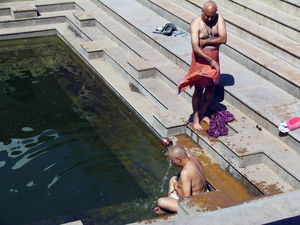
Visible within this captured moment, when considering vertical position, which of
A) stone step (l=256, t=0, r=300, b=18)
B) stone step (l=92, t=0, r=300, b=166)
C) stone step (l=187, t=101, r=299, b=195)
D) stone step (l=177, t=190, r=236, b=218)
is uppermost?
stone step (l=256, t=0, r=300, b=18)

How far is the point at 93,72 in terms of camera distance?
32.7ft

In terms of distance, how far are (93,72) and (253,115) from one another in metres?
4.76

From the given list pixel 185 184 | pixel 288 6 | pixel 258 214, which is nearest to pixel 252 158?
pixel 185 184

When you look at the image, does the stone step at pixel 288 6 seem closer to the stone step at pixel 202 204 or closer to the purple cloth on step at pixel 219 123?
the purple cloth on step at pixel 219 123

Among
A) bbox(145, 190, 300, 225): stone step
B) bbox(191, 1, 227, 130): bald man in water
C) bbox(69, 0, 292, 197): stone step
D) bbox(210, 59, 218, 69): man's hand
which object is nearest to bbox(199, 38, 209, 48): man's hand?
bbox(191, 1, 227, 130): bald man in water

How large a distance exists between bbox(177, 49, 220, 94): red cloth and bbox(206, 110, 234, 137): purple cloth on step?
2.39 feet

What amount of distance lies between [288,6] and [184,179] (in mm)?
5888

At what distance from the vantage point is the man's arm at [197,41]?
5992 millimetres

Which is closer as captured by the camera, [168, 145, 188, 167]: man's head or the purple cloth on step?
[168, 145, 188, 167]: man's head

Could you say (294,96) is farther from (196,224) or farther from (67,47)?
(67,47)

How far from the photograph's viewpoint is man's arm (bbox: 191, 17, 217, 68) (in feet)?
19.7

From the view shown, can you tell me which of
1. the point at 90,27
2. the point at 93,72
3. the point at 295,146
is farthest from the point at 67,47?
Answer: the point at 295,146

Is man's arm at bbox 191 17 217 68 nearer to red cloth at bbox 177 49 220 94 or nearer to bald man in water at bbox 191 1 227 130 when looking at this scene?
bald man in water at bbox 191 1 227 130

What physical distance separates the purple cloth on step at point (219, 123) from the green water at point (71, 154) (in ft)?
3.25
